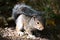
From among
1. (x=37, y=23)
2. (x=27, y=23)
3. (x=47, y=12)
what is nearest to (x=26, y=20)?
(x=27, y=23)

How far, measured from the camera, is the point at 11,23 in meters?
6.84

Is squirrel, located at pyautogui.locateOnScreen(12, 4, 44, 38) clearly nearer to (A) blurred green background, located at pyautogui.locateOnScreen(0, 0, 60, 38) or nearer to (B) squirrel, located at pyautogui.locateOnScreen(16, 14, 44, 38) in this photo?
(B) squirrel, located at pyautogui.locateOnScreen(16, 14, 44, 38)

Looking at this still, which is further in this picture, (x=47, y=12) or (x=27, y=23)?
(x=47, y=12)

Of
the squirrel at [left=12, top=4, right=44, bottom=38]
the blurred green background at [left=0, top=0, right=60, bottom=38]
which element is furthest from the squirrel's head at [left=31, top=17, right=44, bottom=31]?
the blurred green background at [left=0, top=0, right=60, bottom=38]

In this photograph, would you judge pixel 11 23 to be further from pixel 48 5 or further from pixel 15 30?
pixel 48 5

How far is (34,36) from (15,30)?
0.65m

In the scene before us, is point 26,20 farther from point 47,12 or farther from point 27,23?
point 47,12

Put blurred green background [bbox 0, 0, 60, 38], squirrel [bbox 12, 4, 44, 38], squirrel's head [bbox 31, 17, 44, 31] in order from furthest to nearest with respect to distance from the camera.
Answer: blurred green background [bbox 0, 0, 60, 38] → squirrel [bbox 12, 4, 44, 38] → squirrel's head [bbox 31, 17, 44, 31]

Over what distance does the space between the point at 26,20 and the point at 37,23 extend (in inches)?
14.8

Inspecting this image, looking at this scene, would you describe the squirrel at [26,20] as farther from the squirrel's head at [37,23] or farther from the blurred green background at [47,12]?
the blurred green background at [47,12]

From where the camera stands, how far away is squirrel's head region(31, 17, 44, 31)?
5.84 meters

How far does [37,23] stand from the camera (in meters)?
5.94

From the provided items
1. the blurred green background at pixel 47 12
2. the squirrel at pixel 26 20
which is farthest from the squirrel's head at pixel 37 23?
the blurred green background at pixel 47 12

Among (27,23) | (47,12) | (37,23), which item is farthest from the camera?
(47,12)
